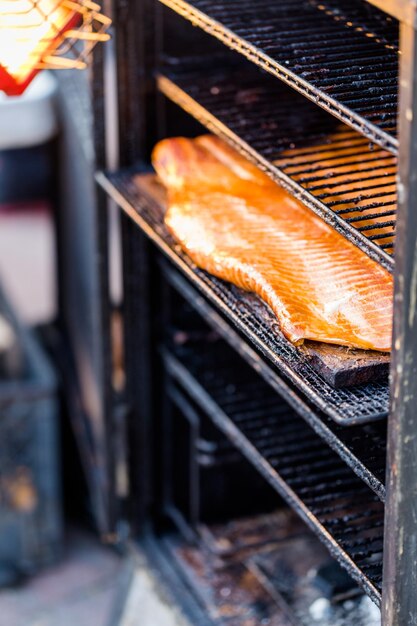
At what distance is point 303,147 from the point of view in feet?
7.76

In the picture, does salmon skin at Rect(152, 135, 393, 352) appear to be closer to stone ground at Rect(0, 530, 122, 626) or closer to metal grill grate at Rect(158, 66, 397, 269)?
metal grill grate at Rect(158, 66, 397, 269)

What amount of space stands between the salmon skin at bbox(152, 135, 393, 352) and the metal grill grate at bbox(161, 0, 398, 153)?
0.36 meters

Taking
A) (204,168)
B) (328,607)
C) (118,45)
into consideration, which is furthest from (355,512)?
(118,45)

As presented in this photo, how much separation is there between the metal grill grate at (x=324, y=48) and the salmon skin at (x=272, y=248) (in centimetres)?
36

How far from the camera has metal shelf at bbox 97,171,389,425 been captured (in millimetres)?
1835

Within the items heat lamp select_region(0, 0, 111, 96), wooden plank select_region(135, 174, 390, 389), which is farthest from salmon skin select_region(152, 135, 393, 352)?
heat lamp select_region(0, 0, 111, 96)

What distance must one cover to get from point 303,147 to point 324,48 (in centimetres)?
26

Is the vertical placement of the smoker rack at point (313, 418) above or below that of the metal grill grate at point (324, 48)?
below

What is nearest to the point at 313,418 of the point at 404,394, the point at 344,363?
the point at 344,363

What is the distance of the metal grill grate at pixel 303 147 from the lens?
200 cm

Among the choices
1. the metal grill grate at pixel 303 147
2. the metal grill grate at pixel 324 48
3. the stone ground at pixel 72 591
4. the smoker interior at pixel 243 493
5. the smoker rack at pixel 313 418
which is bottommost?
the stone ground at pixel 72 591

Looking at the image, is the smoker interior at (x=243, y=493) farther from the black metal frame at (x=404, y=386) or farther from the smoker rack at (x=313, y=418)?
the black metal frame at (x=404, y=386)

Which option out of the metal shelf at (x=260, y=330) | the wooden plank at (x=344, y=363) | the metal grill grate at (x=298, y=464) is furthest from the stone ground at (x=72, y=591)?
the wooden plank at (x=344, y=363)

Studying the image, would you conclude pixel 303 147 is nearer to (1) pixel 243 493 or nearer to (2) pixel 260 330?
(2) pixel 260 330
